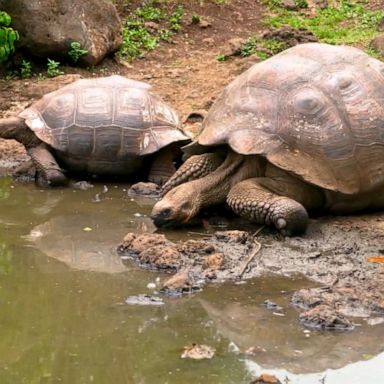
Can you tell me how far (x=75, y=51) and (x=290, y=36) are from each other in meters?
2.92

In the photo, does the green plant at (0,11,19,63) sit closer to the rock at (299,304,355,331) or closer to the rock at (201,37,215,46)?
the rock at (201,37,215,46)

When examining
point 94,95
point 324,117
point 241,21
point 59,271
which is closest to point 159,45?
point 241,21

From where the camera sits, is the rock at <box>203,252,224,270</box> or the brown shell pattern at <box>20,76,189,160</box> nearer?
the rock at <box>203,252,224,270</box>

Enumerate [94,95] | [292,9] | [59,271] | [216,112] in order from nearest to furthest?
[59,271]
[216,112]
[94,95]
[292,9]

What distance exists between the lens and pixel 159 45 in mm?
11273

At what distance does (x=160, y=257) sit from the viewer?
490 cm

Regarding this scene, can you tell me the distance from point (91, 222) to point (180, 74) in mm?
4490

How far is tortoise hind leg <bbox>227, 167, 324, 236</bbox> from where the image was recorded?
544 centimetres

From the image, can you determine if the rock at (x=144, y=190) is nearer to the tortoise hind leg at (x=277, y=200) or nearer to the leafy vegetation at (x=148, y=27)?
the tortoise hind leg at (x=277, y=200)

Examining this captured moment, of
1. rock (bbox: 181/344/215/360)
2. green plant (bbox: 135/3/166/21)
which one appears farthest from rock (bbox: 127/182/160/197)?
green plant (bbox: 135/3/166/21)

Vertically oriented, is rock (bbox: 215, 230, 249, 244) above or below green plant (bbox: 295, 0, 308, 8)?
above

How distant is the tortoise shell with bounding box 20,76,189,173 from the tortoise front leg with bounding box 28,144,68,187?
0.11 meters

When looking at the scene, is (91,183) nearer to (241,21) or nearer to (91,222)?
(91,222)

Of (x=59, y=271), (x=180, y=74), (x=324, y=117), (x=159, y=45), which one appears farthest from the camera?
(x=159, y=45)
